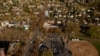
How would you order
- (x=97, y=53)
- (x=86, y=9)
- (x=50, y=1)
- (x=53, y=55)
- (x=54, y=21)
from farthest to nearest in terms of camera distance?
(x=50, y=1), (x=86, y=9), (x=54, y=21), (x=97, y=53), (x=53, y=55)

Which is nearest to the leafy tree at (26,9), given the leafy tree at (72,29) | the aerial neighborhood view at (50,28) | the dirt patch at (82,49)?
the aerial neighborhood view at (50,28)

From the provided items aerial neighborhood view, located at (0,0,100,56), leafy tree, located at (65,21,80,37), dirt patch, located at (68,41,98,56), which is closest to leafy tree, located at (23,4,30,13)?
aerial neighborhood view, located at (0,0,100,56)

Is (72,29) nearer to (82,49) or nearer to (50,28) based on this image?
(50,28)

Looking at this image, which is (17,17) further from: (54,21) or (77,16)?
(77,16)

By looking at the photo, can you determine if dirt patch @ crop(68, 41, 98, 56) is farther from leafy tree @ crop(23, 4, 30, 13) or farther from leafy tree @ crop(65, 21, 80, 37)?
leafy tree @ crop(23, 4, 30, 13)

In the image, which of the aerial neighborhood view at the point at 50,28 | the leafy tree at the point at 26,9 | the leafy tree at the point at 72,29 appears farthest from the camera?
the leafy tree at the point at 26,9

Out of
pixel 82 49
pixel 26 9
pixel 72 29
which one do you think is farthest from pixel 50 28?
pixel 26 9

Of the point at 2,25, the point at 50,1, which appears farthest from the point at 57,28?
the point at 50,1

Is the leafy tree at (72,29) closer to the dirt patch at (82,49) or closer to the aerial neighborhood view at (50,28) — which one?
the aerial neighborhood view at (50,28)
